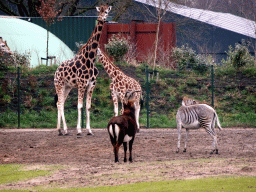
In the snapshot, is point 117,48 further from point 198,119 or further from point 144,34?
point 198,119

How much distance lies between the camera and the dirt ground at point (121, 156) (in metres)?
8.80

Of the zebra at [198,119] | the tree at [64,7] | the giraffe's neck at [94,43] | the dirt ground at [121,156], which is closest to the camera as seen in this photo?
the dirt ground at [121,156]

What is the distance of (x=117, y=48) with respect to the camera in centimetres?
2334

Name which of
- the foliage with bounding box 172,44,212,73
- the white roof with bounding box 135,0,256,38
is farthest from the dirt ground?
the white roof with bounding box 135,0,256,38

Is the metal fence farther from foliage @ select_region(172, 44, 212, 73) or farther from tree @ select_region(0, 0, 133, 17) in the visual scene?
tree @ select_region(0, 0, 133, 17)

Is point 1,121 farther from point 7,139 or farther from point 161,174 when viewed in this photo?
point 161,174

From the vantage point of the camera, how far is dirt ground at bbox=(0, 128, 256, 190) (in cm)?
880

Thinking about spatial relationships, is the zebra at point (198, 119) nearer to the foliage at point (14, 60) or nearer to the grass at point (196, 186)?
the grass at point (196, 186)

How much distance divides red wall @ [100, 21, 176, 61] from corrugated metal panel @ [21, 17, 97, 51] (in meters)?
1.17

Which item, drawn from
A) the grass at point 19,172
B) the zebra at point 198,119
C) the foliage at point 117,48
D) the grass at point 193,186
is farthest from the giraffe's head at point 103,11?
the grass at point 193,186

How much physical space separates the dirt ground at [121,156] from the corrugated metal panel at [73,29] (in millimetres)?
10757

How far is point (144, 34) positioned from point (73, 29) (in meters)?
4.44

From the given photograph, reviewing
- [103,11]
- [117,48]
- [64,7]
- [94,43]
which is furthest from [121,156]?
[64,7]

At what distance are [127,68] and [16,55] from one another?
19.6 feet
